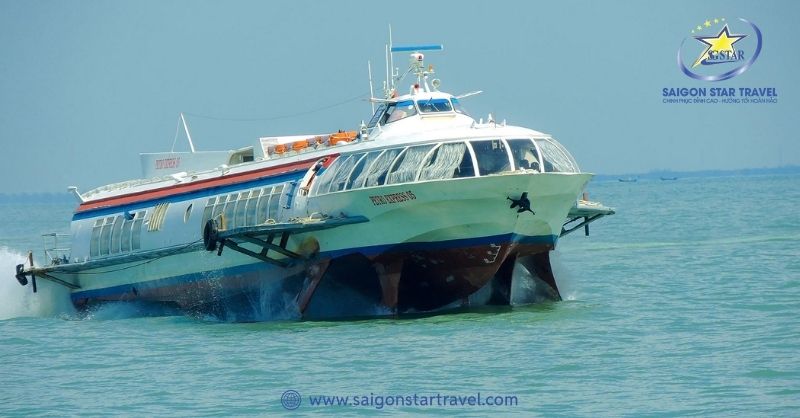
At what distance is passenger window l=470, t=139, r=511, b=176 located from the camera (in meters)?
28.5

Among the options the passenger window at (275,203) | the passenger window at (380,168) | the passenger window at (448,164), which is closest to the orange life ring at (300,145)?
the passenger window at (275,203)

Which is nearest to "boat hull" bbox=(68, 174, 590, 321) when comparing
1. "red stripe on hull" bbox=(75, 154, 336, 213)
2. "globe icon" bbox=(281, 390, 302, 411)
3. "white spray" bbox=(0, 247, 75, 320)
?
"red stripe on hull" bbox=(75, 154, 336, 213)

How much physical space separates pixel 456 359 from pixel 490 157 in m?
6.02

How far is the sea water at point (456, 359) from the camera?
67.9 ft

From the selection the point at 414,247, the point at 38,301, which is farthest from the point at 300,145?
the point at 38,301

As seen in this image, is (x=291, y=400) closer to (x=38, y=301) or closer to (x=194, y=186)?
(x=194, y=186)

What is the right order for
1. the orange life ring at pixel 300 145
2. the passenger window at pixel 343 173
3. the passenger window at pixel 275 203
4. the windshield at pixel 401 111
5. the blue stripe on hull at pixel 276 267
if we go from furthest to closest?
the orange life ring at pixel 300 145 < the passenger window at pixel 275 203 < the windshield at pixel 401 111 < the passenger window at pixel 343 173 < the blue stripe on hull at pixel 276 267

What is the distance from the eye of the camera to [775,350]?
23.7 metres

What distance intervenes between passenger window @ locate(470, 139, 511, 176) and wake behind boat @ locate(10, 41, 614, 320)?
1.0 inches

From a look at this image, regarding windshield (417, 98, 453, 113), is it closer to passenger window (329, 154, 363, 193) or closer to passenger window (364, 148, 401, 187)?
passenger window (329, 154, 363, 193)

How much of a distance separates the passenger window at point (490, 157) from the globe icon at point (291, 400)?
810cm

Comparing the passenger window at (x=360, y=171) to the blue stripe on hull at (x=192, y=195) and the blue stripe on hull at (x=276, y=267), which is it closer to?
the blue stripe on hull at (x=276, y=267)

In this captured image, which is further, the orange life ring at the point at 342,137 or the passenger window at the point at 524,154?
the orange life ring at the point at 342,137

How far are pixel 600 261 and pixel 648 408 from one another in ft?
90.6
